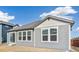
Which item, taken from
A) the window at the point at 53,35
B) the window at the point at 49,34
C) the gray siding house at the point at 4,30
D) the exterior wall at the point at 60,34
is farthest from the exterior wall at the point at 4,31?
the window at the point at 53,35

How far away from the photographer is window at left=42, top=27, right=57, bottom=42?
401 centimetres

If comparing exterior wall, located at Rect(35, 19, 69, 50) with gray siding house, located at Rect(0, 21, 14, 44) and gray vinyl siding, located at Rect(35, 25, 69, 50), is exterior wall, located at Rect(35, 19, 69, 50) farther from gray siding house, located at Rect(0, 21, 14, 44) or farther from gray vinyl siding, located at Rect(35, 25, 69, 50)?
gray siding house, located at Rect(0, 21, 14, 44)

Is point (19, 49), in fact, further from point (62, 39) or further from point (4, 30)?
→ point (62, 39)

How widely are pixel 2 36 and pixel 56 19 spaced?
1194 millimetres

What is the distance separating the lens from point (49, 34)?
4.07m

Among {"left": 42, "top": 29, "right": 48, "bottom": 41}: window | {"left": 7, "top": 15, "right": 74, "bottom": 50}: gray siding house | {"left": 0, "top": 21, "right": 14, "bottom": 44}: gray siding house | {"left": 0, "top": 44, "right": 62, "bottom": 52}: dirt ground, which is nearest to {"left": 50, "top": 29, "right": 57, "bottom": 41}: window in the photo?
{"left": 7, "top": 15, "right": 74, "bottom": 50}: gray siding house

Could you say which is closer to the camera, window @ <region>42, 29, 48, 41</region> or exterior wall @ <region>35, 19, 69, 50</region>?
exterior wall @ <region>35, 19, 69, 50</region>

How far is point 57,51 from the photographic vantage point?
400cm

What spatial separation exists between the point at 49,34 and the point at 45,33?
0.29ft

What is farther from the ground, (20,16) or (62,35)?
(20,16)

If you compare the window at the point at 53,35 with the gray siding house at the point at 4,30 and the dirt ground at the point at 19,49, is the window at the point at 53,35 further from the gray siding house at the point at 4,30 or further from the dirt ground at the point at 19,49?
the gray siding house at the point at 4,30

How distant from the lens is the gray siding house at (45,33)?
395 centimetres
